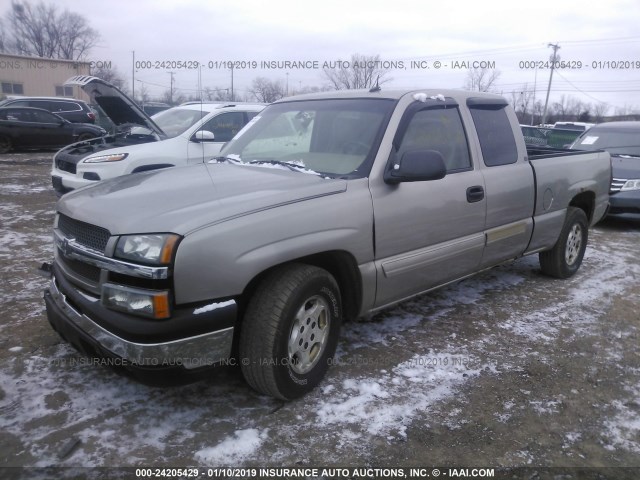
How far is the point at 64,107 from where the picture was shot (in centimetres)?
1708

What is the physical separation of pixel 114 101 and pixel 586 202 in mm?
6685

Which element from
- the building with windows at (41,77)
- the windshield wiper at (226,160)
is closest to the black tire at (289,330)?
the windshield wiper at (226,160)

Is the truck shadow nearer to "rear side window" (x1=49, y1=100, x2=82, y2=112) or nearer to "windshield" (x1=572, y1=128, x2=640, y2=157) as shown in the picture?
"windshield" (x1=572, y1=128, x2=640, y2=157)

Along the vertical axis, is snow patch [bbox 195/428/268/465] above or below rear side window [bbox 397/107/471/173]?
below

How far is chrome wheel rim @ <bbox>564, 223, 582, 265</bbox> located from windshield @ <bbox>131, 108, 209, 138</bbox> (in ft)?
16.8

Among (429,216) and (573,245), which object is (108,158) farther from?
(573,245)

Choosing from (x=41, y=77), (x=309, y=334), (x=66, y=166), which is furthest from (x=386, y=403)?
Result: (x=41, y=77)

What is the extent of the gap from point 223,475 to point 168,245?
1107mm

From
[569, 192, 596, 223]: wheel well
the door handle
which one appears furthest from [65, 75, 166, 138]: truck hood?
[569, 192, 596, 223]: wheel well

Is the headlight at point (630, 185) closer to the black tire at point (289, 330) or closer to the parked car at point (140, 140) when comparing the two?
the parked car at point (140, 140)

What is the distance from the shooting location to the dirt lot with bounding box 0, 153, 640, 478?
252 centimetres

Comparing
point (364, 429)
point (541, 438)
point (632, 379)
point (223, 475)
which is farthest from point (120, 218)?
point (632, 379)

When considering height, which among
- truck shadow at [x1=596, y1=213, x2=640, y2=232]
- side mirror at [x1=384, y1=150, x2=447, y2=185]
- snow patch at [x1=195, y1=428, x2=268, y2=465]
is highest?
side mirror at [x1=384, y1=150, x2=447, y2=185]

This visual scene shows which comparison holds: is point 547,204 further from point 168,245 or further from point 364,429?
point 168,245
